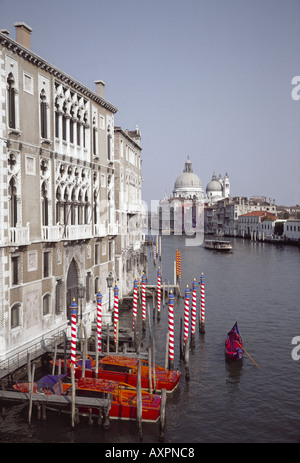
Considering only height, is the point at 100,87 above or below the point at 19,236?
above

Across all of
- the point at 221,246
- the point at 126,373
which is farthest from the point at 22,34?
the point at 221,246

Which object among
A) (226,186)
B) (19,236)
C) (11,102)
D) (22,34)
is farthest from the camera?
(226,186)

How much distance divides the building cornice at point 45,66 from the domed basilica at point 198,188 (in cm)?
15874

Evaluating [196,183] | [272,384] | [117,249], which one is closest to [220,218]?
[196,183]

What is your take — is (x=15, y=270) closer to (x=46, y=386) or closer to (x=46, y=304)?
(x=46, y=304)

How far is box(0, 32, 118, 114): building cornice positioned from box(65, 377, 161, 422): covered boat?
10819mm

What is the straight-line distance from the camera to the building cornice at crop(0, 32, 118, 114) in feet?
49.0

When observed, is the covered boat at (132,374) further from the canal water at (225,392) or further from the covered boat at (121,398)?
the covered boat at (121,398)

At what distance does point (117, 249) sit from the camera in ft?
90.6

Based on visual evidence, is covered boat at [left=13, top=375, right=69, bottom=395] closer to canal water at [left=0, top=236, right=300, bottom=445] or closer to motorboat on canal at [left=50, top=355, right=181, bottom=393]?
canal water at [left=0, top=236, right=300, bottom=445]

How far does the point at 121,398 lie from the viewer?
13938 mm

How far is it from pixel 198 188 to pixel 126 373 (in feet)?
597

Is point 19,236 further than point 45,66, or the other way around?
point 45,66

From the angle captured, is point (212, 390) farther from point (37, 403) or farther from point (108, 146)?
point (108, 146)
